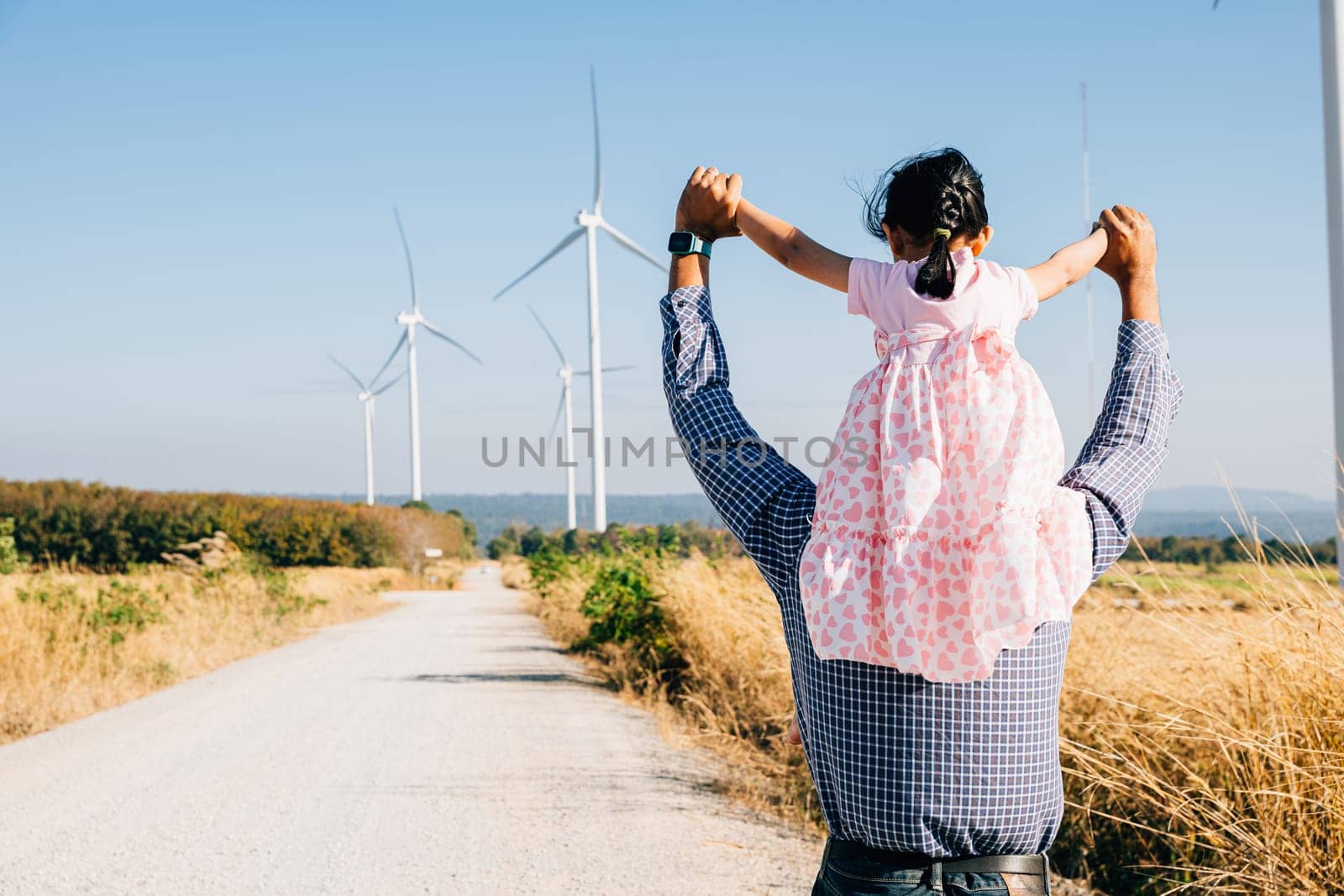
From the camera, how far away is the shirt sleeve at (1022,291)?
1.55 meters

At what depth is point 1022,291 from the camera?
5.08ft

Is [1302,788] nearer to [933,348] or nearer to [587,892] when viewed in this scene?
[587,892]

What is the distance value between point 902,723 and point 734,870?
3.48m

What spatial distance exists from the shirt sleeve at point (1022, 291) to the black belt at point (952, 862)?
0.71m

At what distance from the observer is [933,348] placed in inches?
59.0

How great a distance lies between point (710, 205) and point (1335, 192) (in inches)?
193

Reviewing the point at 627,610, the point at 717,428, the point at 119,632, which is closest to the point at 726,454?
the point at 717,428

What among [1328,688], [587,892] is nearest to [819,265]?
[1328,688]

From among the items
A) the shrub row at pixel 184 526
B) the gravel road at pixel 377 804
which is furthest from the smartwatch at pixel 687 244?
the shrub row at pixel 184 526

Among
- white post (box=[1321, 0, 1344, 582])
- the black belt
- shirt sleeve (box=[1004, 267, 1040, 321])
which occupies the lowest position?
the black belt

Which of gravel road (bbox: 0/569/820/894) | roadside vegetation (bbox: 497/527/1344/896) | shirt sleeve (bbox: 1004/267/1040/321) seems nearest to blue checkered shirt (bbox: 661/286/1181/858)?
shirt sleeve (bbox: 1004/267/1040/321)

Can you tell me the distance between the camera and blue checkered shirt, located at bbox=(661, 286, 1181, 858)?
57.6 inches

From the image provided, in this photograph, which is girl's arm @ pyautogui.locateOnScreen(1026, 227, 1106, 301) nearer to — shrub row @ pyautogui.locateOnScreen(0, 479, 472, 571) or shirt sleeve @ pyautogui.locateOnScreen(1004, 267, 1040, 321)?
shirt sleeve @ pyautogui.locateOnScreen(1004, 267, 1040, 321)

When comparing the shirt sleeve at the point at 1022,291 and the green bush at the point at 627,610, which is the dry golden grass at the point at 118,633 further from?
the shirt sleeve at the point at 1022,291
